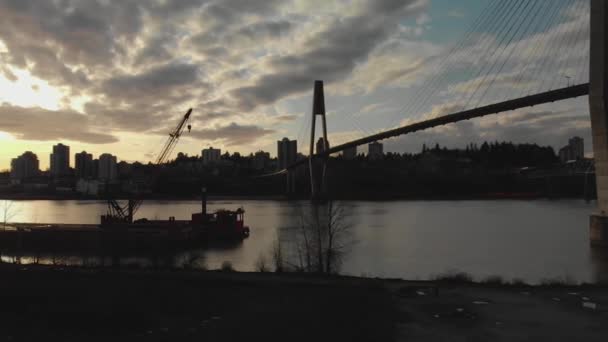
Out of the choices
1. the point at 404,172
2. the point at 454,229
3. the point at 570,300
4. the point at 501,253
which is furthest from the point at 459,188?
the point at 570,300

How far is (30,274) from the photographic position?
14.3m

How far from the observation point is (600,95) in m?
23.3

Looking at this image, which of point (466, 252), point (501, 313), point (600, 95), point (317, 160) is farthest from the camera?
point (317, 160)

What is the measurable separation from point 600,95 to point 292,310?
69.8ft

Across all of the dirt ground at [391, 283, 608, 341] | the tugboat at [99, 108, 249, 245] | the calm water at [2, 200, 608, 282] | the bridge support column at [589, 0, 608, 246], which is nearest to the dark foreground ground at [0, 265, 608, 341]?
the dirt ground at [391, 283, 608, 341]

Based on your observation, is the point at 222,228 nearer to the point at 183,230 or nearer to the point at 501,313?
the point at 183,230

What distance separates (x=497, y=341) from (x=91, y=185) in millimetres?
162673

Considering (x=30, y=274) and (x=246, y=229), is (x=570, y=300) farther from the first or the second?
(x=246, y=229)

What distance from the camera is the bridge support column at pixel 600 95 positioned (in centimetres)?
2308

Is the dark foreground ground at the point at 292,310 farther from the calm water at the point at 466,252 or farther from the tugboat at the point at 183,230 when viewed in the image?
the tugboat at the point at 183,230

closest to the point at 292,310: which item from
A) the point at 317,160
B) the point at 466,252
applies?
the point at 466,252

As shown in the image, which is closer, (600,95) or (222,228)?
(600,95)

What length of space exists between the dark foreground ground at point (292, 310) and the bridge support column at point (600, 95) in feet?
48.5

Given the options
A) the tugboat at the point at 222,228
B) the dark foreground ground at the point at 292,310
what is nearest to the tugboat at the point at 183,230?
Answer: the tugboat at the point at 222,228
